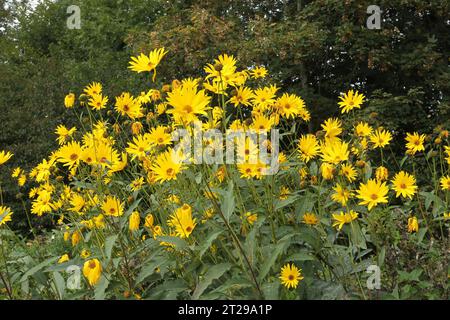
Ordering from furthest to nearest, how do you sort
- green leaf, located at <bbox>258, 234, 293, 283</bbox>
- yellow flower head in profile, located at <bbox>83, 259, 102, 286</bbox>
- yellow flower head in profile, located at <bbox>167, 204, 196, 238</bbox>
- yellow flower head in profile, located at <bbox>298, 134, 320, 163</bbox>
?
yellow flower head in profile, located at <bbox>298, 134, 320, 163</bbox> → yellow flower head in profile, located at <bbox>167, 204, 196, 238</bbox> → yellow flower head in profile, located at <bbox>83, 259, 102, 286</bbox> → green leaf, located at <bbox>258, 234, 293, 283</bbox>

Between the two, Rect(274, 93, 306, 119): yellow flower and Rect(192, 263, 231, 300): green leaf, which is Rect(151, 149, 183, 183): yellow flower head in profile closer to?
Rect(192, 263, 231, 300): green leaf

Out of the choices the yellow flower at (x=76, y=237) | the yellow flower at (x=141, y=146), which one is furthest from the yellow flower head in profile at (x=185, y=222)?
the yellow flower at (x=76, y=237)

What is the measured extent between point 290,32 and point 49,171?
20.0 ft

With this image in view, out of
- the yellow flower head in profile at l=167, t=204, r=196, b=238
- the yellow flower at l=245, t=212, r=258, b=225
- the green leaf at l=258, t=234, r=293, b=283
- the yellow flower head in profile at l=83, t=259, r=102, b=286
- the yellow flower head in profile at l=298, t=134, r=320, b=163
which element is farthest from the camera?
the yellow flower head in profile at l=298, t=134, r=320, b=163

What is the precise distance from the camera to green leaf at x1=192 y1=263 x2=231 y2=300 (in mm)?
1622

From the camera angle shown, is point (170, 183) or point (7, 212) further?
point (170, 183)

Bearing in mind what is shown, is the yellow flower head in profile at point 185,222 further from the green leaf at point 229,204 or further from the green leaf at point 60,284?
the green leaf at point 60,284

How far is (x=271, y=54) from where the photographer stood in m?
8.23

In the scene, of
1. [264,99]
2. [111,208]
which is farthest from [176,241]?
[264,99]

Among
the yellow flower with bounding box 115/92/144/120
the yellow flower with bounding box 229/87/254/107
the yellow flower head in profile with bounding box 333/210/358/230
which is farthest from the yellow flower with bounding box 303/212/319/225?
the yellow flower with bounding box 115/92/144/120

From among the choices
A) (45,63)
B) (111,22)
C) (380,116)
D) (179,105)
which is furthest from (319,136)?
(111,22)

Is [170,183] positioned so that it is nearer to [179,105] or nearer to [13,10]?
[179,105]

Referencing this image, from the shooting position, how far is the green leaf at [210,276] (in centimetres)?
162
